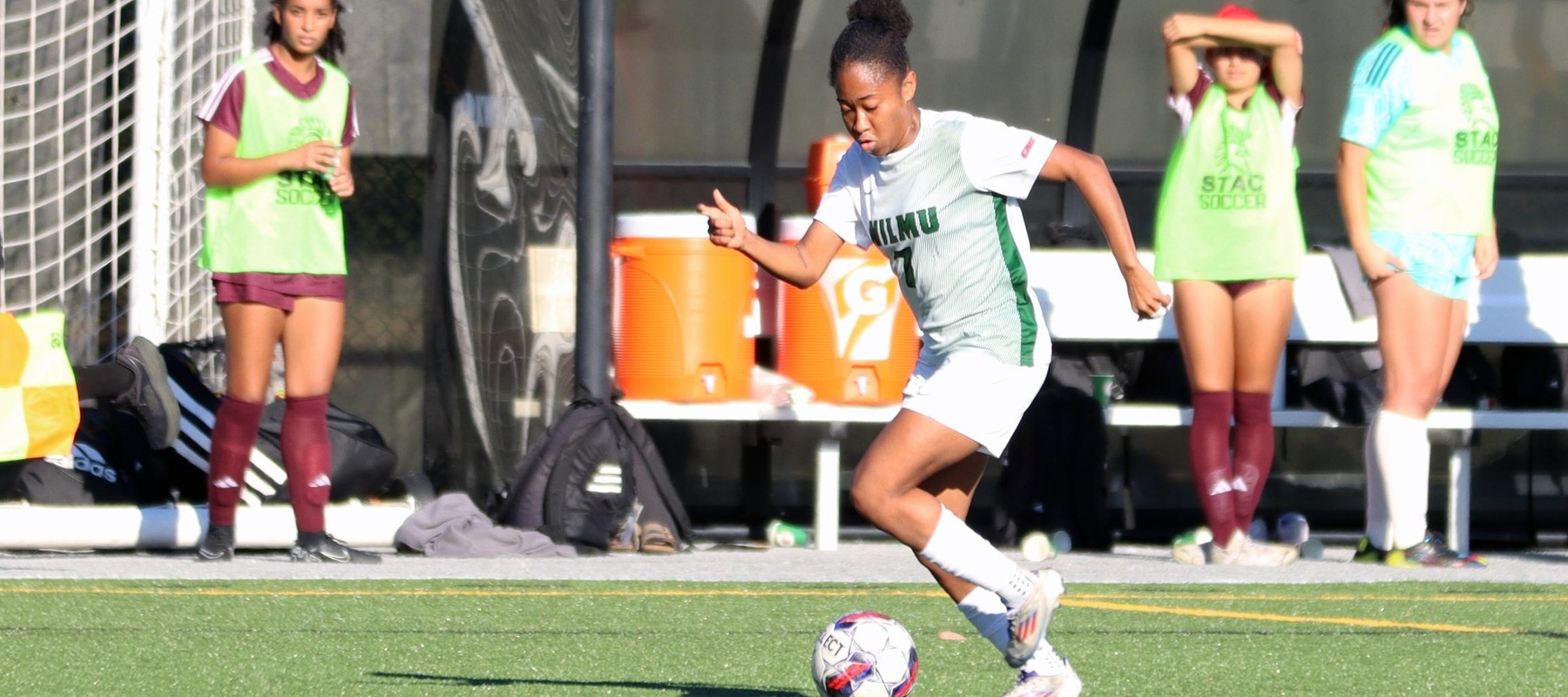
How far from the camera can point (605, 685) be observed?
442 cm

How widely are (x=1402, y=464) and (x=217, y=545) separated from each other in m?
3.84

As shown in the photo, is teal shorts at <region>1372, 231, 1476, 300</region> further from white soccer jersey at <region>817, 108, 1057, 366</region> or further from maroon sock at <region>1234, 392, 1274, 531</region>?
white soccer jersey at <region>817, 108, 1057, 366</region>

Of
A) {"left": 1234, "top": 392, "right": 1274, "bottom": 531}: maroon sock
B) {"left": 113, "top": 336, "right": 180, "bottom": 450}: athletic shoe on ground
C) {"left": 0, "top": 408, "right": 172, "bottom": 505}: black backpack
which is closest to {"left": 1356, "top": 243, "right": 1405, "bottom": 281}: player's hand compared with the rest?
{"left": 1234, "top": 392, "right": 1274, "bottom": 531}: maroon sock

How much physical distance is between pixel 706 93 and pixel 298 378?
2585 mm

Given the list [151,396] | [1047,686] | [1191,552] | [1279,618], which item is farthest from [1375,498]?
[151,396]

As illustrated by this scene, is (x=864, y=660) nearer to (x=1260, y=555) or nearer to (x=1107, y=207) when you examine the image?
(x=1107, y=207)

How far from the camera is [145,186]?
8508 mm

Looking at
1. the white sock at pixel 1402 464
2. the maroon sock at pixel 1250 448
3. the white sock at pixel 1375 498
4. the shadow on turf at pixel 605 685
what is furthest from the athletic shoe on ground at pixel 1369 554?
the shadow on turf at pixel 605 685

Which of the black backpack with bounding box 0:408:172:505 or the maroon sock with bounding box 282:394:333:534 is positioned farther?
the black backpack with bounding box 0:408:172:505

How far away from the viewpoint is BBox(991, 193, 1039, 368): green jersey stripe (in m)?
4.37

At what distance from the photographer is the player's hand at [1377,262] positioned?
6988 mm

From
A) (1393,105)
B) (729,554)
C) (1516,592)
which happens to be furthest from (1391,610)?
(729,554)

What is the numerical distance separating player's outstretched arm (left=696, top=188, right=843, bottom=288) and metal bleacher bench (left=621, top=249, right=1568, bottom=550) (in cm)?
328

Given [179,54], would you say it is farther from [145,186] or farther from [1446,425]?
[1446,425]
